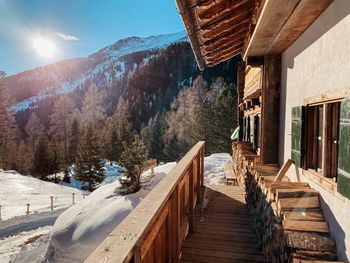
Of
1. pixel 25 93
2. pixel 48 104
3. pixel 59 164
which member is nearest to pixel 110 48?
pixel 25 93

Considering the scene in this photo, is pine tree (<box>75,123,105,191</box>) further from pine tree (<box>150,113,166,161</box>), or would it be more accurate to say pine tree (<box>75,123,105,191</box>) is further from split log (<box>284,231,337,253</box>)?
split log (<box>284,231,337,253</box>)

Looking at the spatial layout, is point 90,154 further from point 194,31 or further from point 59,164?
point 194,31

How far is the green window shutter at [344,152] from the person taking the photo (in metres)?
2.31

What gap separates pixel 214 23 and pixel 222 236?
10.5ft

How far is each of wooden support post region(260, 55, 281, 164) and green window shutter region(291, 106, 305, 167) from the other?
1330 millimetres

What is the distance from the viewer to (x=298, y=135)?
12.3 ft

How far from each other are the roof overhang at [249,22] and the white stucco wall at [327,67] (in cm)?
17

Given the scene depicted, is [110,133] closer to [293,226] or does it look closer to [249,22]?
[249,22]

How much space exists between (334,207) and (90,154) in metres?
31.8

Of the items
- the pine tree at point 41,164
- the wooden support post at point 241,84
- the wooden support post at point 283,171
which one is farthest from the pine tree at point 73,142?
the wooden support post at point 283,171

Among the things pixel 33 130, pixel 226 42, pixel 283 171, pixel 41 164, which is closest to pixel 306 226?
pixel 283 171

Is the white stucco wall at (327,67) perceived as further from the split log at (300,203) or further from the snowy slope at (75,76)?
the snowy slope at (75,76)

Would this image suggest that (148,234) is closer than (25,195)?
Yes

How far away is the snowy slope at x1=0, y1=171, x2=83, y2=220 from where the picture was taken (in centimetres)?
1942
